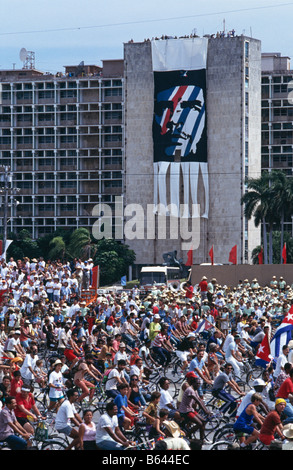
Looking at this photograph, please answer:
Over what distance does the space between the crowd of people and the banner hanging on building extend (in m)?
57.5

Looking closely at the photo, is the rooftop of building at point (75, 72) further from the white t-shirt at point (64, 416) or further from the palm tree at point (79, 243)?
the white t-shirt at point (64, 416)

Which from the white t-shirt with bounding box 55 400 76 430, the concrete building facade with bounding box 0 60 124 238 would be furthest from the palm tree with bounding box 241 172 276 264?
the white t-shirt with bounding box 55 400 76 430

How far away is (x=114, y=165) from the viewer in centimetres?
10806

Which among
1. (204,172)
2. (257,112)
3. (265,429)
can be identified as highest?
(257,112)

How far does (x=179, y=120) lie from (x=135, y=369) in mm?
78655

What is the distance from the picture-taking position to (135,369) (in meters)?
20.5

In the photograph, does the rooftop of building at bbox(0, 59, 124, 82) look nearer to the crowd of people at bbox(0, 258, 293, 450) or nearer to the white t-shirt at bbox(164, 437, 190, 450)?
the crowd of people at bbox(0, 258, 293, 450)

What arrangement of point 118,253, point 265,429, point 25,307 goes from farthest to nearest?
point 118,253, point 25,307, point 265,429

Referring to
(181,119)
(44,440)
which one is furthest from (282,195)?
(44,440)

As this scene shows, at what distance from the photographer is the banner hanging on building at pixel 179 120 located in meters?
97.7

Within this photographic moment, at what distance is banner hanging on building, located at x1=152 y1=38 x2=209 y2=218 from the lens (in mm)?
97688
